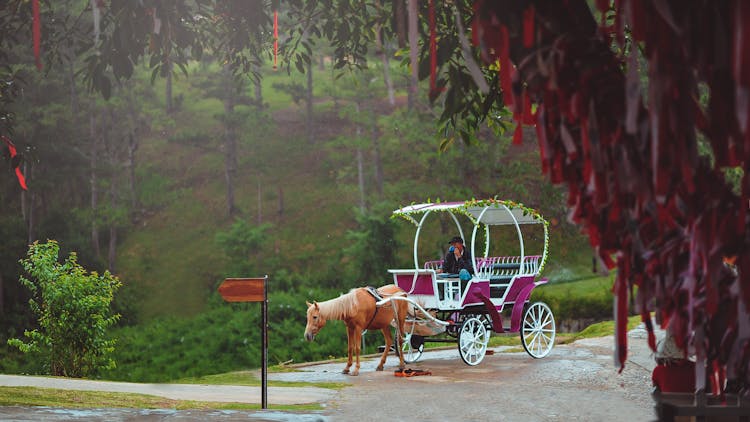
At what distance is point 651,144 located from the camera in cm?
328

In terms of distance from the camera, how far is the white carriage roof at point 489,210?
48.8 feet

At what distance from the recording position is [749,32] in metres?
2.85

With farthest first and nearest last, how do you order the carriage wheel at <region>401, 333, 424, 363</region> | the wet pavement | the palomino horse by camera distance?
the carriage wheel at <region>401, 333, 424, 363</region>
the palomino horse
the wet pavement

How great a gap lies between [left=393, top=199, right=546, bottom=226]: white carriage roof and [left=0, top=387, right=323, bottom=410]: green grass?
18.2 ft

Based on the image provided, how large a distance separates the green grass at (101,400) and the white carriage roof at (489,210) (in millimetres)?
5553

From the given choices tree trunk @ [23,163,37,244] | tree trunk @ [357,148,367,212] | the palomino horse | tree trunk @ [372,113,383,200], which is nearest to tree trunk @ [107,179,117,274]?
tree trunk @ [23,163,37,244]

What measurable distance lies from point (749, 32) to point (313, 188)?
36003 millimetres

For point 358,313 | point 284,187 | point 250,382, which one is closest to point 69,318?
point 250,382

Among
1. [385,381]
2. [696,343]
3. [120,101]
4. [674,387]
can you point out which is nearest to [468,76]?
[674,387]

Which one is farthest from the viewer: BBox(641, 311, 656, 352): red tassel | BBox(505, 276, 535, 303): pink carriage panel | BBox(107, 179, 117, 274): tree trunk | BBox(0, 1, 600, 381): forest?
BBox(107, 179, 117, 274): tree trunk

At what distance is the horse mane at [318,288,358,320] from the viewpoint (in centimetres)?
1331

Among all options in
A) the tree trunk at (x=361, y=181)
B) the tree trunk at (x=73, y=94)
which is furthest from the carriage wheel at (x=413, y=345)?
the tree trunk at (x=73, y=94)

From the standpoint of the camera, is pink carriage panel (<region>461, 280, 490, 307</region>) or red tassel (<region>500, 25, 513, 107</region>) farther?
pink carriage panel (<region>461, 280, 490, 307</region>)

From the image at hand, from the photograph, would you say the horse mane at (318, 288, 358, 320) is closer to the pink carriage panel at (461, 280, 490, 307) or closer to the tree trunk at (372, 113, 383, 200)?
the pink carriage panel at (461, 280, 490, 307)
